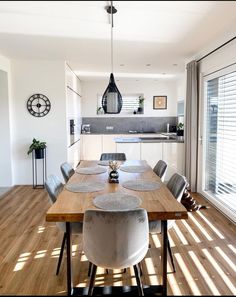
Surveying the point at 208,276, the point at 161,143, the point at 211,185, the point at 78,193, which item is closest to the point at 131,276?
the point at 208,276

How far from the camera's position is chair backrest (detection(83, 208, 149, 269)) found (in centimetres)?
167

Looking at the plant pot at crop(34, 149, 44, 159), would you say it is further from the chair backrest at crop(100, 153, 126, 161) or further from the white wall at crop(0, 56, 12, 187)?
the chair backrest at crop(100, 153, 126, 161)

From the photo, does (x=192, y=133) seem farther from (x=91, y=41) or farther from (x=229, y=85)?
(x=91, y=41)

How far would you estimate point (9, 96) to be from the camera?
527 centimetres

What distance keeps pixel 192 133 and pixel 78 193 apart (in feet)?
10.7

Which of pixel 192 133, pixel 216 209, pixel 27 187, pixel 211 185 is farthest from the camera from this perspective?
pixel 27 187

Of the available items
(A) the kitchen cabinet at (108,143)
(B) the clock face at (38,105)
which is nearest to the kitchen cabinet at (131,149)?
(B) the clock face at (38,105)

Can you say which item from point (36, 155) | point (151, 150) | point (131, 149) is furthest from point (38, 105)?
point (151, 150)

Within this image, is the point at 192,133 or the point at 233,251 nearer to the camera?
the point at 233,251

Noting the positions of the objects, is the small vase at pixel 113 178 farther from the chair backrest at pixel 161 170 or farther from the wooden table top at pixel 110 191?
the chair backrest at pixel 161 170

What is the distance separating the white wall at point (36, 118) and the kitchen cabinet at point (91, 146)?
98.6 inches

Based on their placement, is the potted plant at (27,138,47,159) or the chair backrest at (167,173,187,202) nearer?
the chair backrest at (167,173,187,202)

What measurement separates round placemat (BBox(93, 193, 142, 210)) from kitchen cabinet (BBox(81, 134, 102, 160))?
19.1 feet

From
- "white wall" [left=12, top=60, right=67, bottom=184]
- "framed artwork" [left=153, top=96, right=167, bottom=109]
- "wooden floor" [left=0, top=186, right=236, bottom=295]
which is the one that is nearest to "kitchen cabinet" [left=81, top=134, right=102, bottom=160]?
"framed artwork" [left=153, top=96, right=167, bottom=109]
